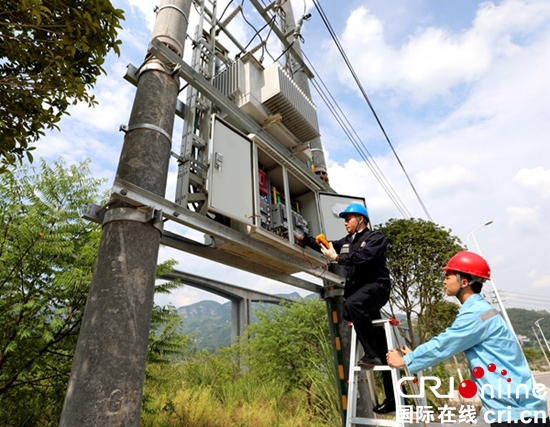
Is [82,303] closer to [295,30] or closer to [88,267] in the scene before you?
[88,267]

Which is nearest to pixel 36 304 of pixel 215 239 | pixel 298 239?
pixel 215 239

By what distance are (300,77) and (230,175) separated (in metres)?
6.14

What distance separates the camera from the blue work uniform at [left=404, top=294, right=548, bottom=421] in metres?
1.88

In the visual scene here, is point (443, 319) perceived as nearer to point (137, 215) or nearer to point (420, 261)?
point (420, 261)

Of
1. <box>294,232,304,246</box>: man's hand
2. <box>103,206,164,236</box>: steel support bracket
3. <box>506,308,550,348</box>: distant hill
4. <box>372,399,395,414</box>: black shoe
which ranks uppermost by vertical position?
<box>506,308,550,348</box>: distant hill

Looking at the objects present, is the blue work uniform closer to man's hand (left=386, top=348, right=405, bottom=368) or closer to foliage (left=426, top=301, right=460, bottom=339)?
man's hand (left=386, top=348, right=405, bottom=368)

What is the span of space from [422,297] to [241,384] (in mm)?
7778

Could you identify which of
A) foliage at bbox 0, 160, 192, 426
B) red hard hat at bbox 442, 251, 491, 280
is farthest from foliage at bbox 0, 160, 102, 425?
red hard hat at bbox 442, 251, 491, 280

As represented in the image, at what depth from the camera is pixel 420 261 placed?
40.6ft

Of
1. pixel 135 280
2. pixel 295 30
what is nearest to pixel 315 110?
pixel 295 30

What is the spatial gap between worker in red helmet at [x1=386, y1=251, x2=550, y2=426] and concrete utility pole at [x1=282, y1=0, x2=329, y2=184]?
16.7ft

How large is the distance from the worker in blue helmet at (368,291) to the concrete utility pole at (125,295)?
2.01m

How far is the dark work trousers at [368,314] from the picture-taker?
326 cm

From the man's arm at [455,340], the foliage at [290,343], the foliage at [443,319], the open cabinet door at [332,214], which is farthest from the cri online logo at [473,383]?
the foliage at [443,319]
